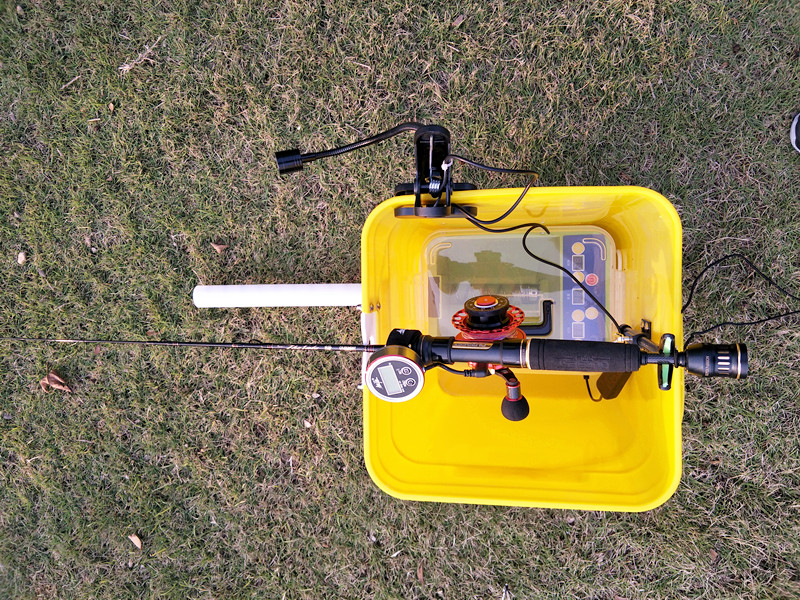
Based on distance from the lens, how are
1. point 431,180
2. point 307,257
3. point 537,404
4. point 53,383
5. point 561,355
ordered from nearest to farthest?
point 561,355, point 431,180, point 537,404, point 307,257, point 53,383

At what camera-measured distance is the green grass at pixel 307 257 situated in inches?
67.8

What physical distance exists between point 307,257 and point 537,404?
3.16 ft

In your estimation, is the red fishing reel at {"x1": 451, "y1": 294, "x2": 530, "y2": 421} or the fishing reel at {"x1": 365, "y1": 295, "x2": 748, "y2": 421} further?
the red fishing reel at {"x1": 451, "y1": 294, "x2": 530, "y2": 421}

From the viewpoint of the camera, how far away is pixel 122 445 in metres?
2.03

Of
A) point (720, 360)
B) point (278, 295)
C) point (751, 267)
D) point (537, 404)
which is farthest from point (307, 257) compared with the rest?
point (751, 267)

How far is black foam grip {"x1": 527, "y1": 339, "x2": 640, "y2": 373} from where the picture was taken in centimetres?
108

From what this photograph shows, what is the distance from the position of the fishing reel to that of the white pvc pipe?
0.50 metres

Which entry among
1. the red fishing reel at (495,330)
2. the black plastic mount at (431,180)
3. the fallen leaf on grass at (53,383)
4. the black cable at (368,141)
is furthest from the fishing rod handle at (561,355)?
the fallen leaf on grass at (53,383)

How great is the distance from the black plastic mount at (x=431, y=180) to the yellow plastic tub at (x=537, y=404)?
42mm

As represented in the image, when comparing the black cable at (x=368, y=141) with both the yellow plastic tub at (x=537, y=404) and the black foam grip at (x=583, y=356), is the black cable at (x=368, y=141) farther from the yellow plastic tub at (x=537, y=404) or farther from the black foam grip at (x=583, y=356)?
the black foam grip at (x=583, y=356)

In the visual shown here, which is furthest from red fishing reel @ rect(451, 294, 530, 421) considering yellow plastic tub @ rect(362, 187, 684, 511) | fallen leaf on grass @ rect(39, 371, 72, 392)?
fallen leaf on grass @ rect(39, 371, 72, 392)

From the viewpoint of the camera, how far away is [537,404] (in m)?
1.50

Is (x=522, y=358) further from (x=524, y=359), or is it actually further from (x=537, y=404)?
(x=537, y=404)

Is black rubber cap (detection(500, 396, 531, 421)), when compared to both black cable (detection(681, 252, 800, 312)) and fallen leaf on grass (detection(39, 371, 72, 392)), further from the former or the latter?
fallen leaf on grass (detection(39, 371, 72, 392))
